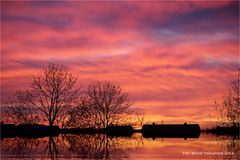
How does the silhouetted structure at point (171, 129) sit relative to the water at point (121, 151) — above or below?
above

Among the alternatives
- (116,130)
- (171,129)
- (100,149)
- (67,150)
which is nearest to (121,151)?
(100,149)

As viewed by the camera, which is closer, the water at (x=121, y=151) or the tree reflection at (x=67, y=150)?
the water at (x=121, y=151)

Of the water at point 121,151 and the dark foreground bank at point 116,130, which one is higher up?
the dark foreground bank at point 116,130

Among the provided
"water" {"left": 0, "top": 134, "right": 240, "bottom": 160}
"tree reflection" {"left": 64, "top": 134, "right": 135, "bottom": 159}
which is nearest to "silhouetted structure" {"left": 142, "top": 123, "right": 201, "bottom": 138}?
"tree reflection" {"left": 64, "top": 134, "right": 135, "bottom": 159}

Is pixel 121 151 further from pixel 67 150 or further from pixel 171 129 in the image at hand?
pixel 171 129

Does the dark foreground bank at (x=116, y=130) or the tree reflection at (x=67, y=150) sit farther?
the dark foreground bank at (x=116, y=130)

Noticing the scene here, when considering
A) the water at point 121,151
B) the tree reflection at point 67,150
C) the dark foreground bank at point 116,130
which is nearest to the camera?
the water at point 121,151

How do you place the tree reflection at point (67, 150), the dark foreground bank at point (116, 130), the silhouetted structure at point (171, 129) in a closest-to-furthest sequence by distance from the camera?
the tree reflection at point (67, 150) → the dark foreground bank at point (116, 130) → the silhouetted structure at point (171, 129)

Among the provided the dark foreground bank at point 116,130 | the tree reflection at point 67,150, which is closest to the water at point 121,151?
the tree reflection at point 67,150

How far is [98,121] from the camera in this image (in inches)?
2340

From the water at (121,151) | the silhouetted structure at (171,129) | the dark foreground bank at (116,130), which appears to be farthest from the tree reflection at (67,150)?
the silhouetted structure at (171,129)

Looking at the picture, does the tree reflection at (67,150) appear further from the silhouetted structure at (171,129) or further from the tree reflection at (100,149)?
the silhouetted structure at (171,129)

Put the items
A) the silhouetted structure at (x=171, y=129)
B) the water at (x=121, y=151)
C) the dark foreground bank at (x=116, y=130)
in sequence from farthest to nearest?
the silhouetted structure at (x=171, y=129), the dark foreground bank at (x=116, y=130), the water at (x=121, y=151)

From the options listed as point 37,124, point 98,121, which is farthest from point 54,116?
point 98,121
